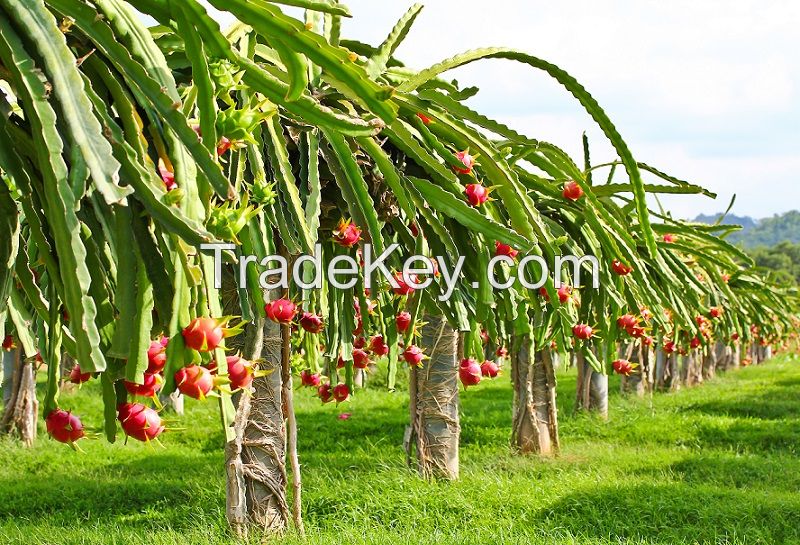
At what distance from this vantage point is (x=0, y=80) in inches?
55.5

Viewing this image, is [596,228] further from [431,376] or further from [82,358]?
[431,376]

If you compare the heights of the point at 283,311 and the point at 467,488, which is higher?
the point at 283,311

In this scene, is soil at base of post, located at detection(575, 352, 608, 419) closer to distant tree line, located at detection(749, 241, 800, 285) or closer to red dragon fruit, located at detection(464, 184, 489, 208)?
red dragon fruit, located at detection(464, 184, 489, 208)

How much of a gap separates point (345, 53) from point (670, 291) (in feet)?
9.30

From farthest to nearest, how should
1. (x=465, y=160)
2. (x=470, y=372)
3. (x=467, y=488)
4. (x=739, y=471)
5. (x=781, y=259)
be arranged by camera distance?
(x=781, y=259) < (x=739, y=471) < (x=467, y=488) < (x=470, y=372) < (x=465, y=160)

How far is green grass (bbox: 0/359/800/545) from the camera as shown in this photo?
4621 mm

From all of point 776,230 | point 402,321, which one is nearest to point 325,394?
point 402,321

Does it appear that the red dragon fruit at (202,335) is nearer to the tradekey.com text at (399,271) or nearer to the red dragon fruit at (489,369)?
the tradekey.com text at (399,271)

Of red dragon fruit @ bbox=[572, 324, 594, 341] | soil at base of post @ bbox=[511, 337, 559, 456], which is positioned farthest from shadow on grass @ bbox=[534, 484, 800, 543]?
soil at base of post @ bbox=[511, 337, 559, 456]

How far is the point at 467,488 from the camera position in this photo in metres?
5.43

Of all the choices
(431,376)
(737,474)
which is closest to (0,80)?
(431,376)

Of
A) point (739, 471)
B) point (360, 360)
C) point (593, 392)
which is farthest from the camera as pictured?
point (593, 392)

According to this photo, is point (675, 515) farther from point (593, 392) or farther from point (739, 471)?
point (593, 392)

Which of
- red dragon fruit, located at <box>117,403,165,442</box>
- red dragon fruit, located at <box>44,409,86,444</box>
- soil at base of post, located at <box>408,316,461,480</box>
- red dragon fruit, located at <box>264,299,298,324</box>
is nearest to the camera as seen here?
red dragon fruit, located at <box>117,403,165,442</box>
